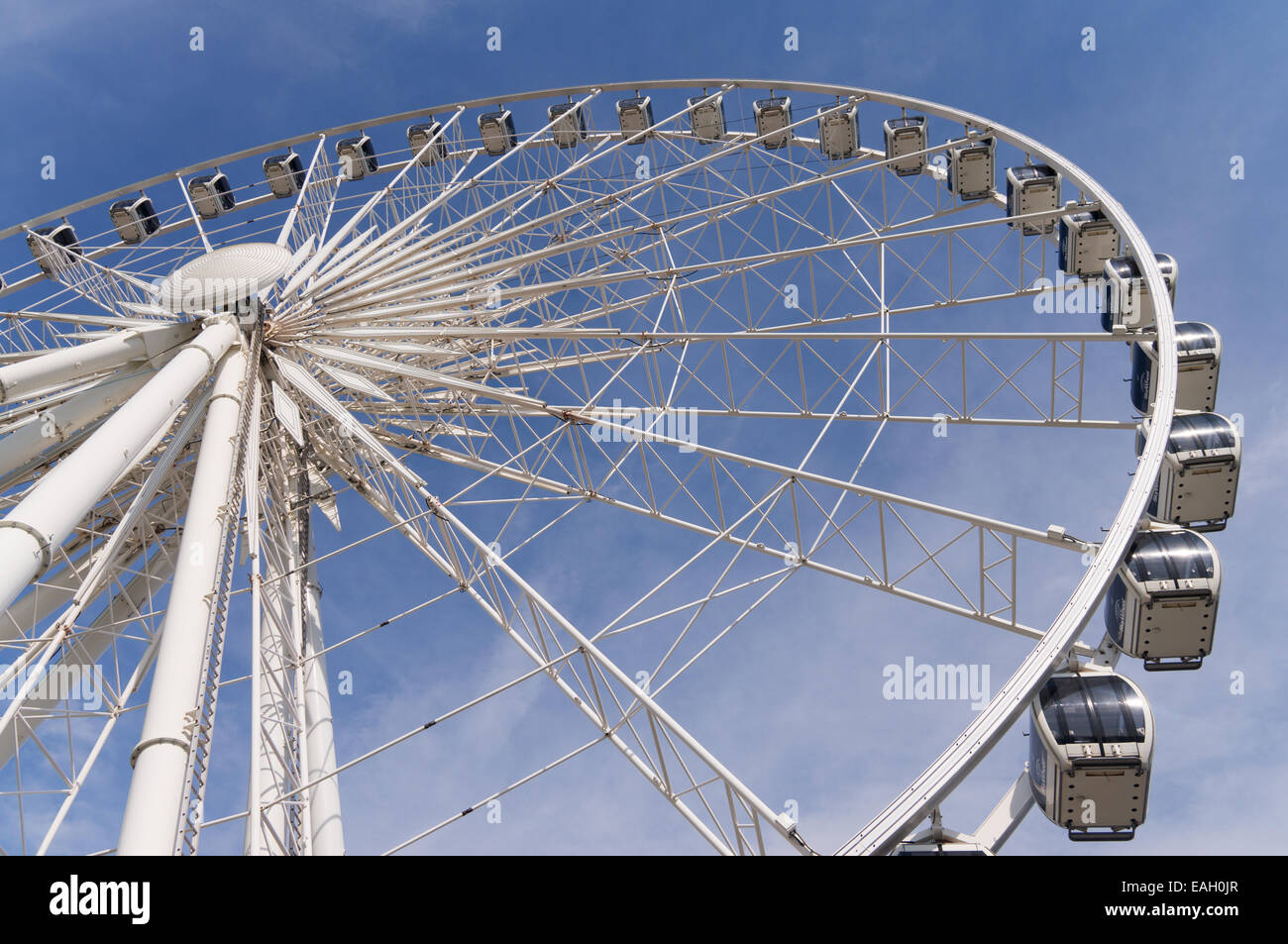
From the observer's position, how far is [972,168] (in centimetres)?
1961

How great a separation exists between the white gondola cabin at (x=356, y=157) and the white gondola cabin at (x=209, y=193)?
11.3 feet

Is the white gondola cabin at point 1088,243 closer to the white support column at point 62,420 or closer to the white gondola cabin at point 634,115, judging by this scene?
the white gondola cabin at point 634,115

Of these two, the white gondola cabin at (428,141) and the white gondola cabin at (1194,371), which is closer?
the white gondola cabin at (1194,371)

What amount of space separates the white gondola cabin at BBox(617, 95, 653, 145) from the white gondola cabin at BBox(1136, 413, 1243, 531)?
1572 centimetres

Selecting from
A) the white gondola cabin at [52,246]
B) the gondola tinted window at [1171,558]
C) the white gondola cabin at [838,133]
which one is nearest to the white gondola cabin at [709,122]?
the white gondola cabin at [838,133]

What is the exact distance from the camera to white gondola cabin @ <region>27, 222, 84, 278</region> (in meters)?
20.1

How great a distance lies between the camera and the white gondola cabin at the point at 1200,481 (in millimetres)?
11625

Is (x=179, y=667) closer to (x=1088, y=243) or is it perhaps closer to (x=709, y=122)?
(x=1088, y=243)

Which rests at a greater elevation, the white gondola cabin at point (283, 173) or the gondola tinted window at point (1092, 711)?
the white gondola cabin at point (283, 173)

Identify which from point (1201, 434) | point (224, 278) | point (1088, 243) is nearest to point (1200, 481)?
point (1201, 434)

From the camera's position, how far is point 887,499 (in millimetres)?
11836
